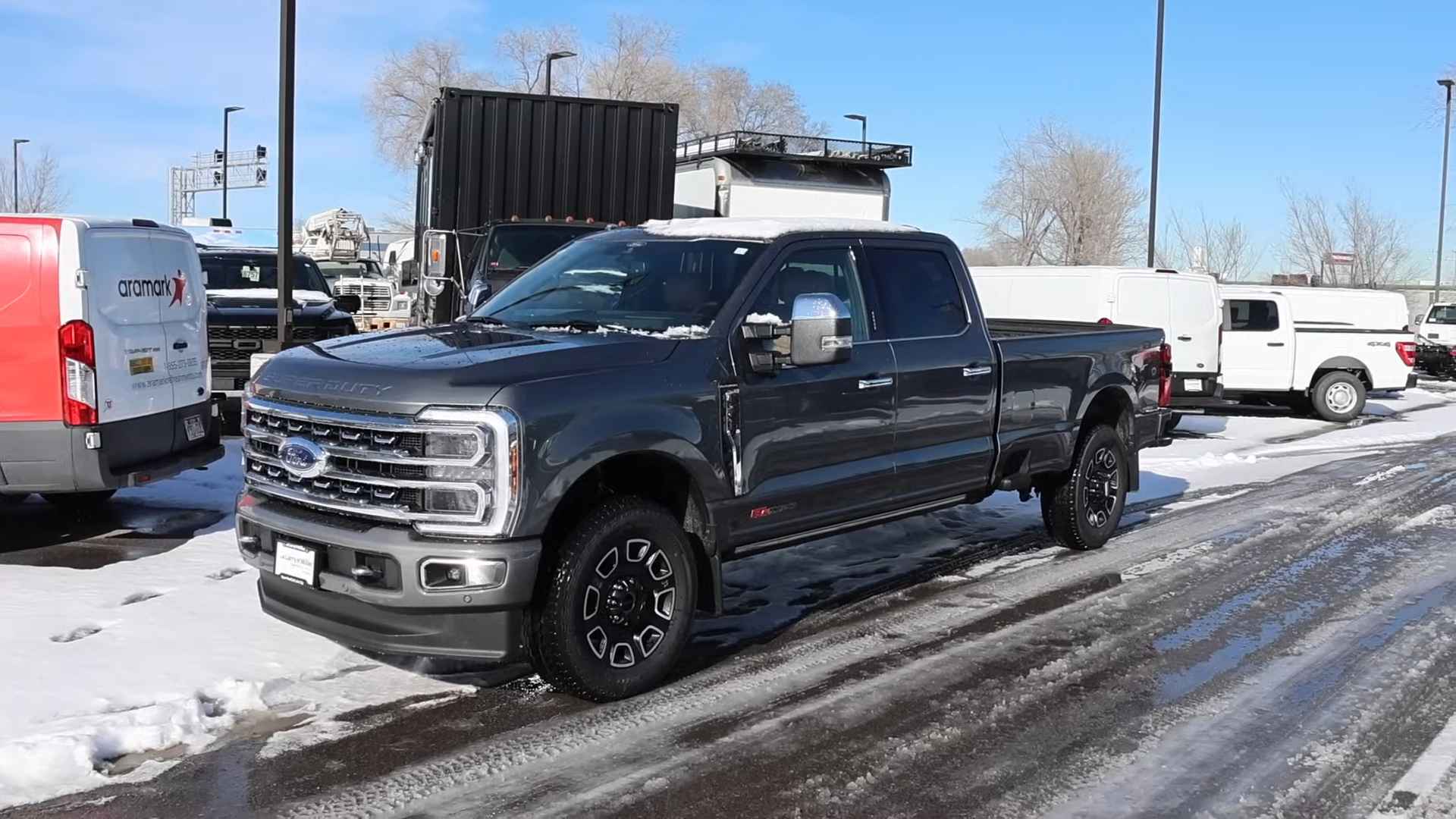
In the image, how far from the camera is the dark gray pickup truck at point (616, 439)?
462cm

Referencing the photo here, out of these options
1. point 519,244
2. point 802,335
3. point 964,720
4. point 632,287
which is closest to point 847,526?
point 802,335

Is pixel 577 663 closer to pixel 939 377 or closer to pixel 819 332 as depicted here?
pixel 819 332

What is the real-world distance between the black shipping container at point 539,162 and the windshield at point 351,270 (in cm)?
1368

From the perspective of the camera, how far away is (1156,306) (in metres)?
15.8

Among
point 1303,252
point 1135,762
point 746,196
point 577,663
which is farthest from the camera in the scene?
point 1303,252

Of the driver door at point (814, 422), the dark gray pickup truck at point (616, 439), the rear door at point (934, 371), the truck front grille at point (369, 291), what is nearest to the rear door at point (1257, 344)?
the dark gray pickup truck at point (616, 439)

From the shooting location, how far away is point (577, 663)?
4.90 m

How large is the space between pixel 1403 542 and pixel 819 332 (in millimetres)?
5475

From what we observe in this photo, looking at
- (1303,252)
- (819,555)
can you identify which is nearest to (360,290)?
(819,555)

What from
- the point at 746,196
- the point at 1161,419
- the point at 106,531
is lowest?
the point at 106,531

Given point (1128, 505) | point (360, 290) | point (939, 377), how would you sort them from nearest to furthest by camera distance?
point (939, 377)
point (1128, 505)
point (360, 290)

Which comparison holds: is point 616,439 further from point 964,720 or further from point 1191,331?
point 1191,331

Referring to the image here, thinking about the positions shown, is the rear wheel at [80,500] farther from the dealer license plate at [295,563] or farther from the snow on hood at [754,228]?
the snow on hood at [754,228]

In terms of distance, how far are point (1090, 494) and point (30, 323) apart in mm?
6632
